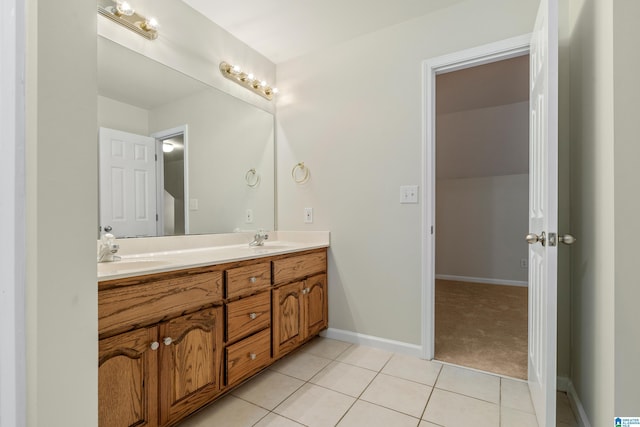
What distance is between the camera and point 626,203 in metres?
1.04

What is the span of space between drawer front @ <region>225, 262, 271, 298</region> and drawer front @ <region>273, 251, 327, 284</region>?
0.27ft

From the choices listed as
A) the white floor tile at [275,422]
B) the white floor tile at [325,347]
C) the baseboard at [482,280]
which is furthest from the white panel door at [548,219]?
the baseboard at [482,280]

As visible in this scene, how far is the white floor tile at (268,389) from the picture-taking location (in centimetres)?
161

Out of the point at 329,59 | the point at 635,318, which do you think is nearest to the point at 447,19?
the point at 329,59

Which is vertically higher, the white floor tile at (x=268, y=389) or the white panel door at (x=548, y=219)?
the white panel door at (x=548, y=219)

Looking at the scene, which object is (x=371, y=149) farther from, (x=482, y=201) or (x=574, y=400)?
(x=482, y=201)

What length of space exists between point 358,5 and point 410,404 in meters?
2.38

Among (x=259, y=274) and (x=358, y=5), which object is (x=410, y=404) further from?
(x=358, y=5)

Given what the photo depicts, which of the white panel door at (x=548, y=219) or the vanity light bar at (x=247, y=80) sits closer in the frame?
the white panel door at (x=548, y=219)

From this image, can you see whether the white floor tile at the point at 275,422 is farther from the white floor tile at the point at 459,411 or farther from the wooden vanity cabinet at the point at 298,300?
the white floor tile at the point at 459,411

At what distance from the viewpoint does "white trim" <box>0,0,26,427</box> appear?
0.71 m

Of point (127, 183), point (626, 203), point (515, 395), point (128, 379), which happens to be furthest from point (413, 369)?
point (127, 183)

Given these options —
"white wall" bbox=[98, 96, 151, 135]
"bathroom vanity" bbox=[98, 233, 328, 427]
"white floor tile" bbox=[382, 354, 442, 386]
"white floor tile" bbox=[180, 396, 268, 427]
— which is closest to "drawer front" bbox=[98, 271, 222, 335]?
"bathroom vanity" bbox=[98, 233, 328, 427]

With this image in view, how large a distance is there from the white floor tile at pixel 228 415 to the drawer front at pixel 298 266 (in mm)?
668
